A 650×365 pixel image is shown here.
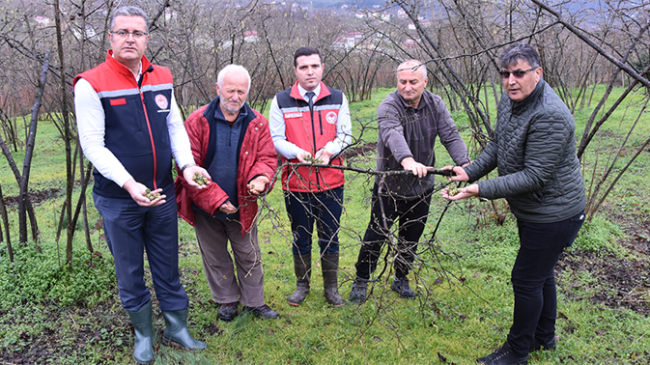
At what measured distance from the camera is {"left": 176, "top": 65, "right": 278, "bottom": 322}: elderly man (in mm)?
2652

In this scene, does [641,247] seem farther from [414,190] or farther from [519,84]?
[519,84]

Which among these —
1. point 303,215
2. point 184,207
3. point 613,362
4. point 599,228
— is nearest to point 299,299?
point 303,215

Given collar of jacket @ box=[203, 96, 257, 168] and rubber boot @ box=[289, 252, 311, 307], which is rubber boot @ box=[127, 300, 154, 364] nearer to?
collar of jacket @ box=[203, 96, 257, 168]

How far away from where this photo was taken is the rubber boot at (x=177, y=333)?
2738 millimetres

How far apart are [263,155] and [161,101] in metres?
0.74

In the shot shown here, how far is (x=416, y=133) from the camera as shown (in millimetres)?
3010

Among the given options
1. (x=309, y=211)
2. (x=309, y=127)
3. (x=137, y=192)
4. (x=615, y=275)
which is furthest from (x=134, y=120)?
(x=615, y=275)

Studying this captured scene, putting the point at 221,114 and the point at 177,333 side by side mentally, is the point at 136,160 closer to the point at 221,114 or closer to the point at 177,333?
the point at 221,114

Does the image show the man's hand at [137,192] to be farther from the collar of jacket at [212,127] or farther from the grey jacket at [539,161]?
the grey jacket at [539,161]

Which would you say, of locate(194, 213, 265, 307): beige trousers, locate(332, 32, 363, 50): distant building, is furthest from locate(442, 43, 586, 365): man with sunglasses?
locate(332, 32, 363, 50): distant building

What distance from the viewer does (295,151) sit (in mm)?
2867

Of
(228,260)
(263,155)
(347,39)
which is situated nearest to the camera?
(263,155)

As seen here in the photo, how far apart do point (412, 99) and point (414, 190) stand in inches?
26.4

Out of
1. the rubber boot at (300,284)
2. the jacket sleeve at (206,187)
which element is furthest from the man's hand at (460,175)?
the jacket sleeve at (206,187)
